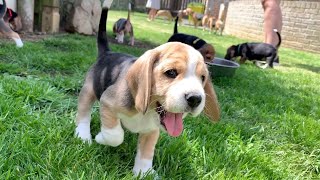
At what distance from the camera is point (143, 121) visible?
7.36 feet

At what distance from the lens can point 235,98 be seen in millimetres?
4762

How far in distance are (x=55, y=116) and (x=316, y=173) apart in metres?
2.36

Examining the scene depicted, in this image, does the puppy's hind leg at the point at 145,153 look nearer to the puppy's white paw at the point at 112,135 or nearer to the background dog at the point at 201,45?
the puppy's white paw at the point at 112,135

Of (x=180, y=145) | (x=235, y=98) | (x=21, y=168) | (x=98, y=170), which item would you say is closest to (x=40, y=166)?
(x=21, y=168)

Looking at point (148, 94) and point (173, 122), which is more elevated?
point (148, 94)

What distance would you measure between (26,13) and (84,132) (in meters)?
6.01

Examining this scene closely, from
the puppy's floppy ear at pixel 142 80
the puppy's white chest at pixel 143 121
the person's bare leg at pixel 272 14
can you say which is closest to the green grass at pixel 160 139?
the puppy's white chest at pixel 143 121

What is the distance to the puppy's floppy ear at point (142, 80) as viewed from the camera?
1.95 m

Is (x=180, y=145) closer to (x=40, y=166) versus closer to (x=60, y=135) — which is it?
(x=60, y=135)

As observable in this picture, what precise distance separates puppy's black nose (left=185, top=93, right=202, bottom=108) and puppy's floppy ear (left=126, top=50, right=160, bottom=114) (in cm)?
25

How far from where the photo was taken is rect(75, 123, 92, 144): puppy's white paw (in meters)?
2.60

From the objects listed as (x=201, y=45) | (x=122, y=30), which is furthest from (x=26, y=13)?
(x=201, y=45)

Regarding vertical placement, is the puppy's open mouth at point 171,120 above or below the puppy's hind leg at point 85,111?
above

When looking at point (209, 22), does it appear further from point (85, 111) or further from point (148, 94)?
point (148, 94)
